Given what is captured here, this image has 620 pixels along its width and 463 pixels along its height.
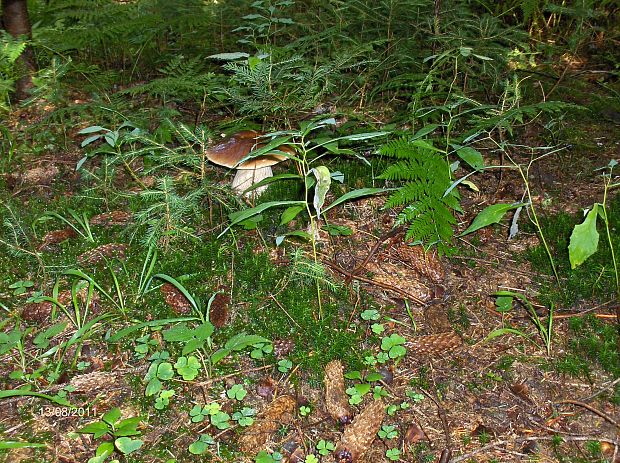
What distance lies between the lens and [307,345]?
104 inches

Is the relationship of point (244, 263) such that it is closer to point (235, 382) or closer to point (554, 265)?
point (235, 382)

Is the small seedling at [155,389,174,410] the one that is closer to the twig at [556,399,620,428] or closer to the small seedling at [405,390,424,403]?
the small seedling at [405,390,424,403]

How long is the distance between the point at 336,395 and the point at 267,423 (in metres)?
0.34

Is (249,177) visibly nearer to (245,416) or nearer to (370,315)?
(370,315)

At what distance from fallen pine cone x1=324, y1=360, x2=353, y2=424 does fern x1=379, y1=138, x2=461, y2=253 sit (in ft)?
2.72

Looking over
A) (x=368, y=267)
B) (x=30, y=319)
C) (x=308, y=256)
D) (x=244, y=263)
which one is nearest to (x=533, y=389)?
(x=368, y=267)

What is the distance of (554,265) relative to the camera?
10.0 ft

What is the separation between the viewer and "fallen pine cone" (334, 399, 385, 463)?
2.22 meters

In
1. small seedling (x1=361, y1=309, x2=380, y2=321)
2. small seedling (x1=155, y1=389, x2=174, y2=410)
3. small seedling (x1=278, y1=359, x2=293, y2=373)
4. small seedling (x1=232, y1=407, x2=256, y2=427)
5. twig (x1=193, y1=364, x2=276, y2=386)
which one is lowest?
twig (x1=193, y1=364, x2=276, y2=386)

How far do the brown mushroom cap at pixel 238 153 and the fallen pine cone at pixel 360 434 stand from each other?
5.67 ft

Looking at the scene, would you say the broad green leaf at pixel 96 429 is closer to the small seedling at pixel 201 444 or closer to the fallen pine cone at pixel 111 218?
the small seedling at pixel 201 444

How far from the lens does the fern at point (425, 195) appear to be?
9.41 ft
